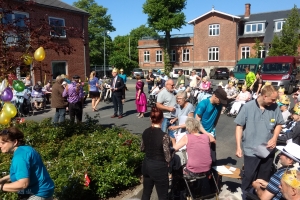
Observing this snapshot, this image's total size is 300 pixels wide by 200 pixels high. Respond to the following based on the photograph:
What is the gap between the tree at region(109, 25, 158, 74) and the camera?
147 feet

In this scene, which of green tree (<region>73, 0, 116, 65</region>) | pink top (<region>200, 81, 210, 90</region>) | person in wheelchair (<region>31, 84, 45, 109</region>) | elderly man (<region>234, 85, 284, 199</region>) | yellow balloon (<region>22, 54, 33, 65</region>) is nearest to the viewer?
elderly man (<region>234, 85, 284, 199</region>)

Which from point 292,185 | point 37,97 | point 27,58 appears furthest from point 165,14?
point 292,185

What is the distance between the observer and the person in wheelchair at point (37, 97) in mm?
13773

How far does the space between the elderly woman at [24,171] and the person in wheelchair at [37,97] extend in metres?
11.4

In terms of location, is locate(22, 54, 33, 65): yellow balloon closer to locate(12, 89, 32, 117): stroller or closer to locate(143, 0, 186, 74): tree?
locate(12, 89, 32, 117): stroller

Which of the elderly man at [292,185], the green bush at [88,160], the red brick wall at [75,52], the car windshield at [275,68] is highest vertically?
the red brick wall at [75,52]

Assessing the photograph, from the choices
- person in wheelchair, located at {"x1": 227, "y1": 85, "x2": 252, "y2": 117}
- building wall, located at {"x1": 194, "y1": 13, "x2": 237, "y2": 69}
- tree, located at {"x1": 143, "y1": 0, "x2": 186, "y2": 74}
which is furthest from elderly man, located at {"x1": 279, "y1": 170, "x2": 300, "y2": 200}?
building wall, located at {"x1": 194, "y1": 13, "x2": 237, "y2": 69}

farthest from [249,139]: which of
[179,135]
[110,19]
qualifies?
[110,19]

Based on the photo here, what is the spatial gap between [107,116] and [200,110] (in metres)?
7.55

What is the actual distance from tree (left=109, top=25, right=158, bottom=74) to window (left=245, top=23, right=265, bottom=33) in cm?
1882

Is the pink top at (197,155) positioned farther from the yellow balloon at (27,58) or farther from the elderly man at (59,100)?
the elderly man at (59,100)

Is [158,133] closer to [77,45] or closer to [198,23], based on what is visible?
[77,45]

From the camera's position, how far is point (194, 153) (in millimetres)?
A: 4484

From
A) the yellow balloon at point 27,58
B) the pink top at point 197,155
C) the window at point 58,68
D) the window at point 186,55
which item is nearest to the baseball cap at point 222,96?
the pink top at point 197,155
